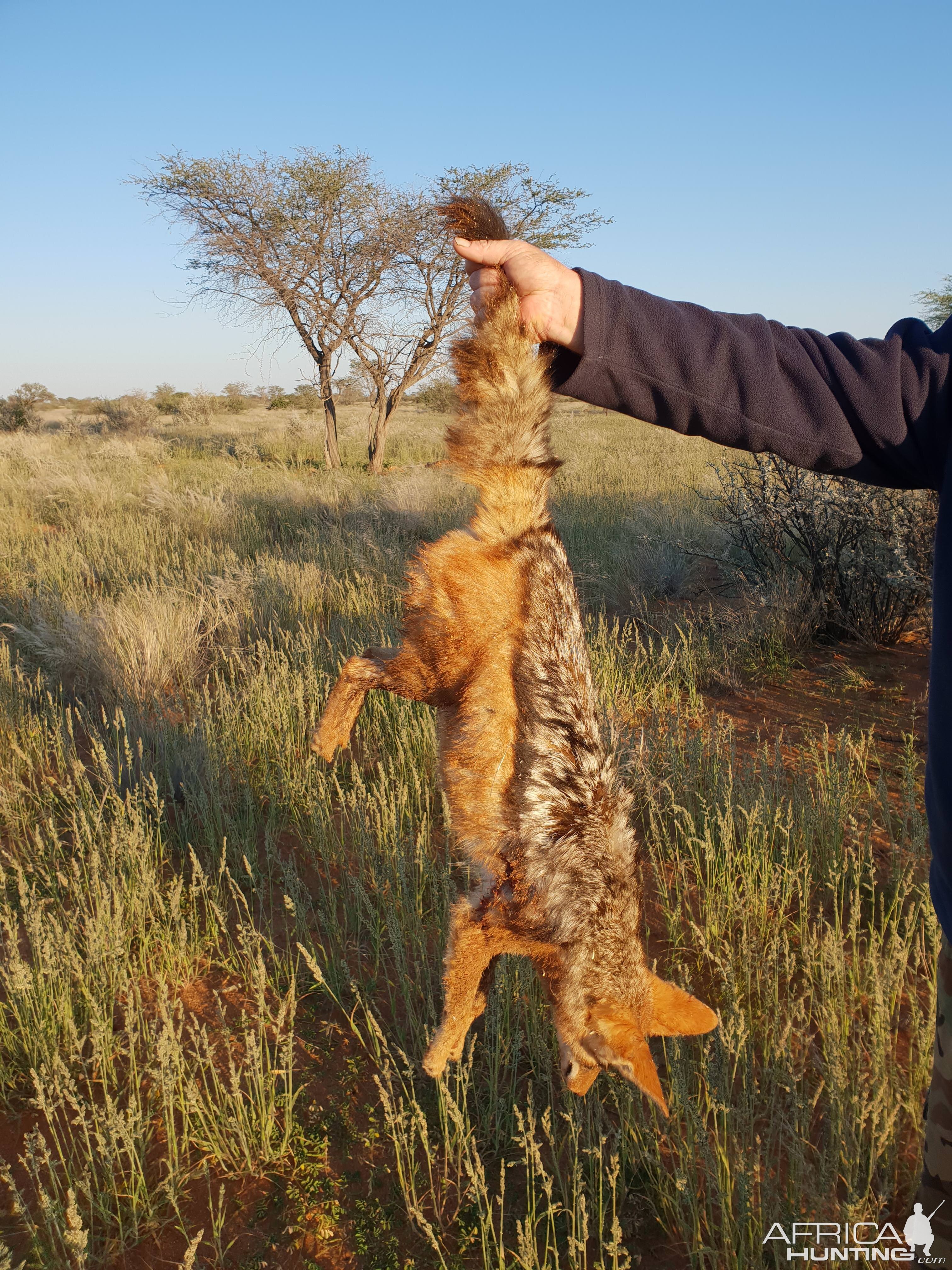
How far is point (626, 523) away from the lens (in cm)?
980

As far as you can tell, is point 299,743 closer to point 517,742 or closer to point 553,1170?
point 517,742

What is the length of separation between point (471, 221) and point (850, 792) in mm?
3563

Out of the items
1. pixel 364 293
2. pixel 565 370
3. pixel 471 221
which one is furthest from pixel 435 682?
pixel 364 293

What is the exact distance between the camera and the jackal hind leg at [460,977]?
2.60m

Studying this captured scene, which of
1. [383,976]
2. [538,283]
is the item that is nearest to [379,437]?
[383,976]

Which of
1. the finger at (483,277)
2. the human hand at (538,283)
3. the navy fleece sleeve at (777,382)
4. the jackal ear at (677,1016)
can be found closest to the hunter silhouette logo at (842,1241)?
the jackal ear at (677,1016)

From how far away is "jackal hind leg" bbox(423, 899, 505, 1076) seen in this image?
2602mm

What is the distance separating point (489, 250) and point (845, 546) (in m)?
5.67

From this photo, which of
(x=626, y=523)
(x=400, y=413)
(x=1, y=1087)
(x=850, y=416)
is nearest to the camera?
(x=850, y=416)

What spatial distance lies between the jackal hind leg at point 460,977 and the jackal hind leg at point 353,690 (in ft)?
3.08

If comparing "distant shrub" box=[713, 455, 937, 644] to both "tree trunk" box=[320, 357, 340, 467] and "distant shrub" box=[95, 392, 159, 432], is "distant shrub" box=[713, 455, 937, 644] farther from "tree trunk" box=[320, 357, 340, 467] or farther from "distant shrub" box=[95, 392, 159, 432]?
"distant shrub" box=[95, 392, 159, 432]

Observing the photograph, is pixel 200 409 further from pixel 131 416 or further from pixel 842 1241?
pixel 842 1241

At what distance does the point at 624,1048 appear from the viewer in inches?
91.9

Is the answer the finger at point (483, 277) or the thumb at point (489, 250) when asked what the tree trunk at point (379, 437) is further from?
the thumb at point (489, 250)
